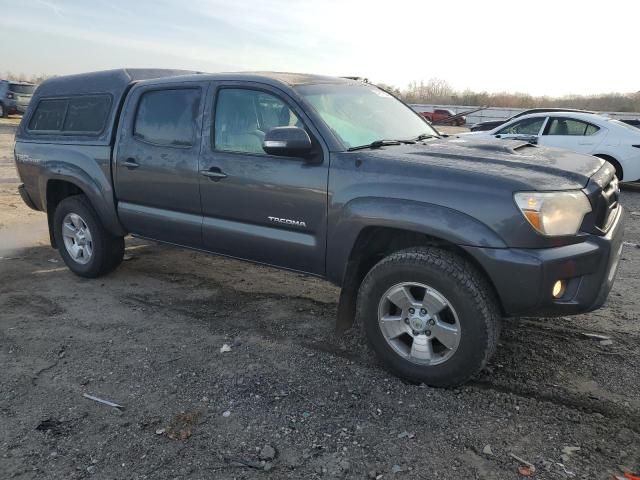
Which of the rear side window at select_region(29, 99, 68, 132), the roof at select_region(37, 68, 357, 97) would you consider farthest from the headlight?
the rear side window at select_region(29, 99, 68, 132)

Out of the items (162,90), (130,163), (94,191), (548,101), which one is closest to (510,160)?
(162,90)

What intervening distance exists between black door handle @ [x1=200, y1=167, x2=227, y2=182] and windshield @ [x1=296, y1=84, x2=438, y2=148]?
850 mm

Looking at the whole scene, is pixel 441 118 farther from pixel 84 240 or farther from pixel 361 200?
pixel 361 200

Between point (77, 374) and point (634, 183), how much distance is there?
11297 mm

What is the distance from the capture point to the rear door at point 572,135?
33.0ft

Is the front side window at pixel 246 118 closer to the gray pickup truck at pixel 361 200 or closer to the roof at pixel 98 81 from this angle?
the gray pickup truck at pixel 361 200

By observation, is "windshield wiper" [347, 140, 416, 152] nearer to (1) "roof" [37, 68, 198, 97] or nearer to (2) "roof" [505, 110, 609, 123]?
(1) "roof" [37, 68, 198, 97]

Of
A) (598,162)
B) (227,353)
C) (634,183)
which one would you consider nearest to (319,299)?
(227,353)

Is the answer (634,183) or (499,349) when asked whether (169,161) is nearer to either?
(499,349)

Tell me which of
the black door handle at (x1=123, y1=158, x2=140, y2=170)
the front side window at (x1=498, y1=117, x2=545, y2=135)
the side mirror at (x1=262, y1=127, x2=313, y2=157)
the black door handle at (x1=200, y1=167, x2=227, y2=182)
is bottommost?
the front side window at (x1=498, y1=117, x2=545, y2=135)

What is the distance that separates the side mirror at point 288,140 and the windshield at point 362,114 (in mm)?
290

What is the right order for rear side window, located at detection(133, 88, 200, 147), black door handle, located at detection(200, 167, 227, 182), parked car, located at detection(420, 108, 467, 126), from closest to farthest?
black door handle, located at detection(200, 167, 227, 182), rear side window, located at detection(133, 88, 200, 147), parked car, located at detection(420, 108, 467, 126)

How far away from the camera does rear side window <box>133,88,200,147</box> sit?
4250mm

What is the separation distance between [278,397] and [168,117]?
2.54 metres
